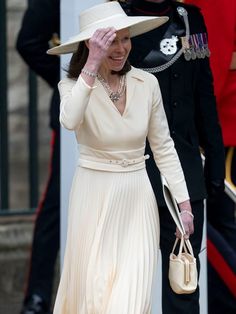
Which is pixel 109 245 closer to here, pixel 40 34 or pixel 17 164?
pixel 40 34

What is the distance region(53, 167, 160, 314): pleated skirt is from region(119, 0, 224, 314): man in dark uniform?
0.34 m

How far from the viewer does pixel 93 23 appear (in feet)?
15.8

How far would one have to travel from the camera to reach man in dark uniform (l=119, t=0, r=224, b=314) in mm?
5215

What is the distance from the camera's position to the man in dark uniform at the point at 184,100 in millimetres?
5215

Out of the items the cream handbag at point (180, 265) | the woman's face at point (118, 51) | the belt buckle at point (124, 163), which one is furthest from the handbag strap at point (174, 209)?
the woman's face at point (118, 51)

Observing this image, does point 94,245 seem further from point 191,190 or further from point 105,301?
point 191,190

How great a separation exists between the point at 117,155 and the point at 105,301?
512 millimetres

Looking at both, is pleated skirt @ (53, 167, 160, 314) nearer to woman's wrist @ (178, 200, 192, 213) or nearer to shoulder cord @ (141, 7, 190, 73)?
woman's wrist @ (178, 200, 192, 213)

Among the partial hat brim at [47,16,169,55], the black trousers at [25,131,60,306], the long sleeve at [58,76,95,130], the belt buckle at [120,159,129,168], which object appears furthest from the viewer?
the black trousers at [25,131,60,306]

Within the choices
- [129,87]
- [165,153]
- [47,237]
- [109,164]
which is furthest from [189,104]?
[47,237]

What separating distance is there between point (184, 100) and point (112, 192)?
621mm

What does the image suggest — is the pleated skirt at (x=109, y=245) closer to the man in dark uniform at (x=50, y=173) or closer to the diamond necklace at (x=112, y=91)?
the diamond necklace at (x=112, y=91)

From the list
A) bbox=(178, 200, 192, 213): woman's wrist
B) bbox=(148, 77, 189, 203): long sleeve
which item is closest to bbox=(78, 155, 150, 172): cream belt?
bbox=(148, 77, 189, 203): long sleeve

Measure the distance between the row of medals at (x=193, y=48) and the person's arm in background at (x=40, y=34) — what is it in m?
1.07
